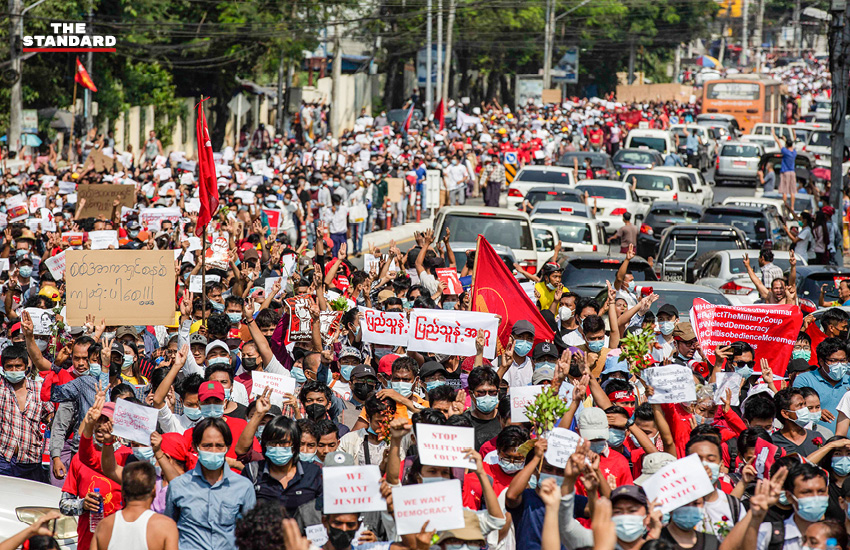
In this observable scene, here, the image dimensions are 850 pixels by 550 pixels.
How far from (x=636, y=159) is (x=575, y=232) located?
16297 millimetres

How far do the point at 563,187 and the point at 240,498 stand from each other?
20.2 meters

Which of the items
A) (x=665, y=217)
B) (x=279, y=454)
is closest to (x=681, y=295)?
(x=279, y=454)

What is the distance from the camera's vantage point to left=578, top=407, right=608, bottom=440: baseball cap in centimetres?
689

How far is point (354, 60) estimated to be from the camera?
206 ft

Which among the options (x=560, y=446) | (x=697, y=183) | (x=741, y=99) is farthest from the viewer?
(x=741, y=99)

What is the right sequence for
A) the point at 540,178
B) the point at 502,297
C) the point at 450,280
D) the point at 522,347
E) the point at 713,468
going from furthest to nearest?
1. the point at 540,178
2. the point at 450,280
3. the point at 502,297
4. the point at 522,347
5. the point at 713,468

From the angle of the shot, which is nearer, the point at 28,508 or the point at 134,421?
the point at 134,421

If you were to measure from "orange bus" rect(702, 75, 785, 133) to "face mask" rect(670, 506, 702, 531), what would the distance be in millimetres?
48430

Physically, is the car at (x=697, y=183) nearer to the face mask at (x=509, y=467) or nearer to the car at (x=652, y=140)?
the car at (x=652, y=140)

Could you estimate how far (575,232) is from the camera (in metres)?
19.9

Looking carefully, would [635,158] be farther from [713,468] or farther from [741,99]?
[713,468]

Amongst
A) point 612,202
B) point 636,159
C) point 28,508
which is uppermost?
point 636,159

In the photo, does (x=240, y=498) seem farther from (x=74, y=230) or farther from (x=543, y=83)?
(x=543, y=83)

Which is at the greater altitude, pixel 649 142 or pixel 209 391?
pixel 649 142
